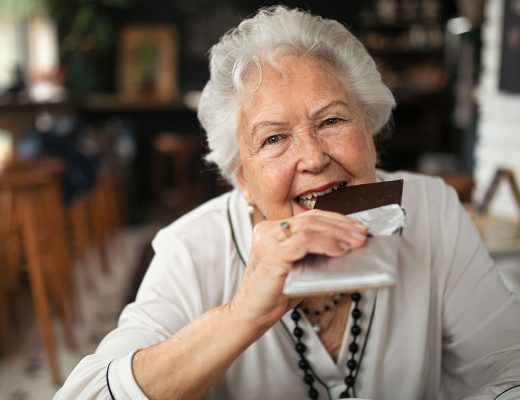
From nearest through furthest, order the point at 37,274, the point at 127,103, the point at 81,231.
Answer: the point at 37,274
the point at 81,231
the point at 127,103

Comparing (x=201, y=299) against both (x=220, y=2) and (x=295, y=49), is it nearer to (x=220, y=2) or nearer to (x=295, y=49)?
(x=295, y=49)

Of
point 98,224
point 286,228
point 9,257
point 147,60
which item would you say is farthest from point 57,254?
point 147,60

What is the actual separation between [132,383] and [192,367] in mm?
115

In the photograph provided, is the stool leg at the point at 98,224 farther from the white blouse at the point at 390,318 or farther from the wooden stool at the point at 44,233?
the white blouse at the point at 390,318

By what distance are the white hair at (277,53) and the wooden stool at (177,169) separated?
5.22m

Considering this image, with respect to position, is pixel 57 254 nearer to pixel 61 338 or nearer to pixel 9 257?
pixel 9 257

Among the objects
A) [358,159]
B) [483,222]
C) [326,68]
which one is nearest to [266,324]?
[358,159]

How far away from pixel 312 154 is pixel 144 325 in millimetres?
476

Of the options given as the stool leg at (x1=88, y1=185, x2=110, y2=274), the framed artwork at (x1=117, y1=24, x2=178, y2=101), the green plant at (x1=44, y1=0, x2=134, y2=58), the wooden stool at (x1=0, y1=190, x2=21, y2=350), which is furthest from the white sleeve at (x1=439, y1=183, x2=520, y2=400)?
the framed artwork at (x1=117, y1=24, x2=178, y2=101)

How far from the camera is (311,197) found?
1161mm

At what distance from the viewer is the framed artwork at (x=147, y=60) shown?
712 centimetres

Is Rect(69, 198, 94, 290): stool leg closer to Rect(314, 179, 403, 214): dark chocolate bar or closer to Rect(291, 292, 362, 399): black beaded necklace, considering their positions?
Rect(291, 292, 362, 399): black beaded necklace

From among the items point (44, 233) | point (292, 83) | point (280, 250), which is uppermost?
point (292, 83)

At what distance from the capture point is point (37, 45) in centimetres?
695
